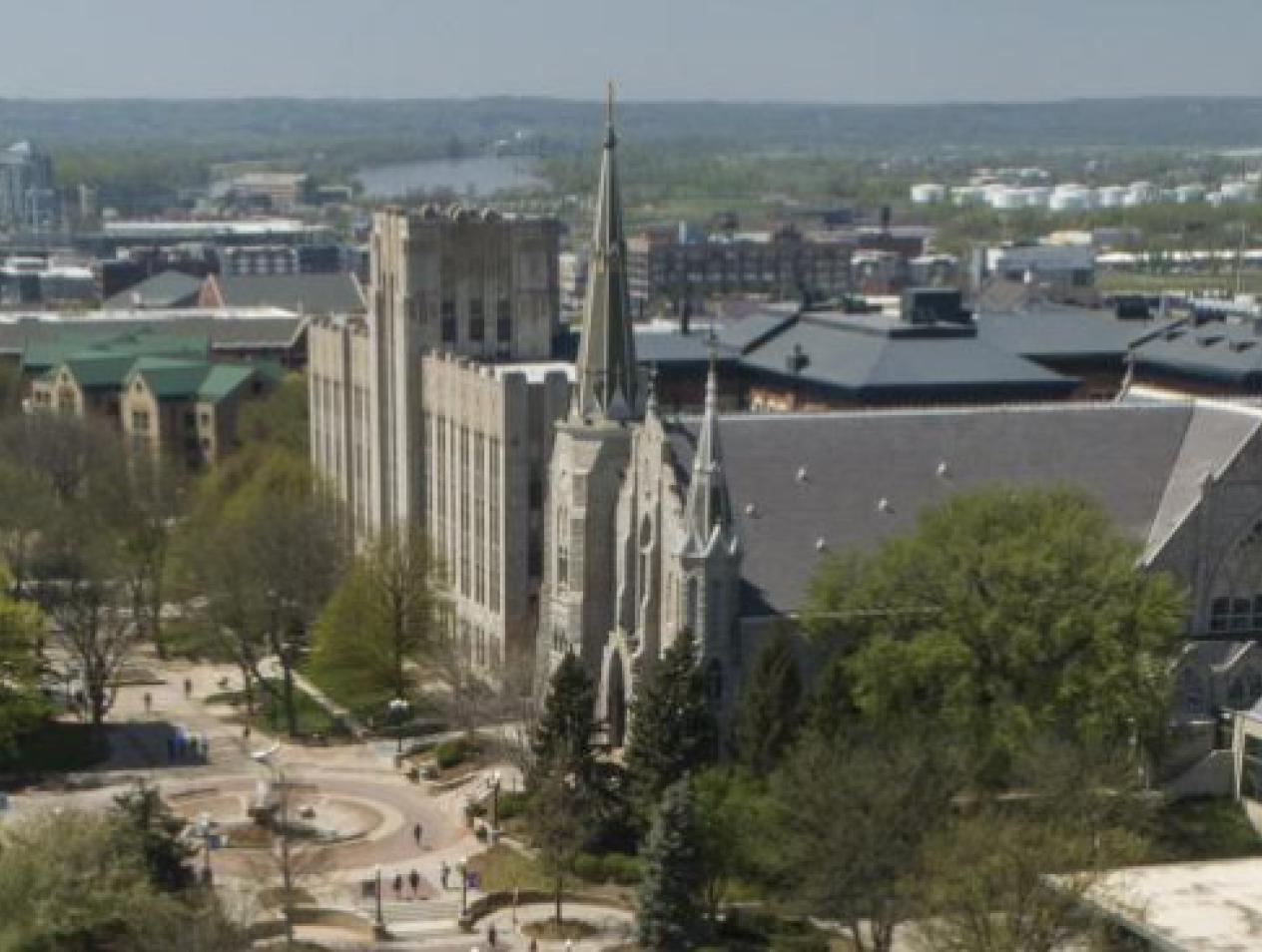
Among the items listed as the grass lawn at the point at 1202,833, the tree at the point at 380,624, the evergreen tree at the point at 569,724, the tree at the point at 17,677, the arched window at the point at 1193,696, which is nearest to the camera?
the evergreen tree at the point at 569,724

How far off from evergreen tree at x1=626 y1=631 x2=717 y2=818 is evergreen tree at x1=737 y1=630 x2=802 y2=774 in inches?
64.6

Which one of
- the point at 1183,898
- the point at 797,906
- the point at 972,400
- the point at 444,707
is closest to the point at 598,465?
the point at 444,707

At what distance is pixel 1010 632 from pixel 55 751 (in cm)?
4172

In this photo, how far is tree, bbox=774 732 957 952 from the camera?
6303cm

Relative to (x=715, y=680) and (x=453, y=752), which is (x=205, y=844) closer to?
(x=453, y=752)

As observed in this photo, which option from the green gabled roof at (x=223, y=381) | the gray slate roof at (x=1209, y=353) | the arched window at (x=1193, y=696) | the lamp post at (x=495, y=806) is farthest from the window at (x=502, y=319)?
the gray slate roof at (x=1209, y=353)

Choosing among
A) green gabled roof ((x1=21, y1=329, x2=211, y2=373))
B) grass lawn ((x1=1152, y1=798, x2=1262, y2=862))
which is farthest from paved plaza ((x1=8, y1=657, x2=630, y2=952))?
green gabled roof ((x1=21, y1=329, x2=211, y2=373))

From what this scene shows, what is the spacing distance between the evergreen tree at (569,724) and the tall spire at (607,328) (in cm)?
1553

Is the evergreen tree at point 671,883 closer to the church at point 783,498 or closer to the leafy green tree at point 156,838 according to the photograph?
the church at point 783,498

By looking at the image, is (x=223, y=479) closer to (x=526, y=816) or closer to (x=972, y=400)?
(x=972, y=400)

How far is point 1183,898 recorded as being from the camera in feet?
216

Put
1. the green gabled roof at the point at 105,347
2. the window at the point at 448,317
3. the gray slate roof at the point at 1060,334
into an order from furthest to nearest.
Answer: the green gabled roof at the point at 105,347 < the gray slate roof at the point at 1060,334 < the window at the point at 448,317

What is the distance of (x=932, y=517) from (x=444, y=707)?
83.2ft

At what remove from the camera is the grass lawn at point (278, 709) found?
3799 inches
